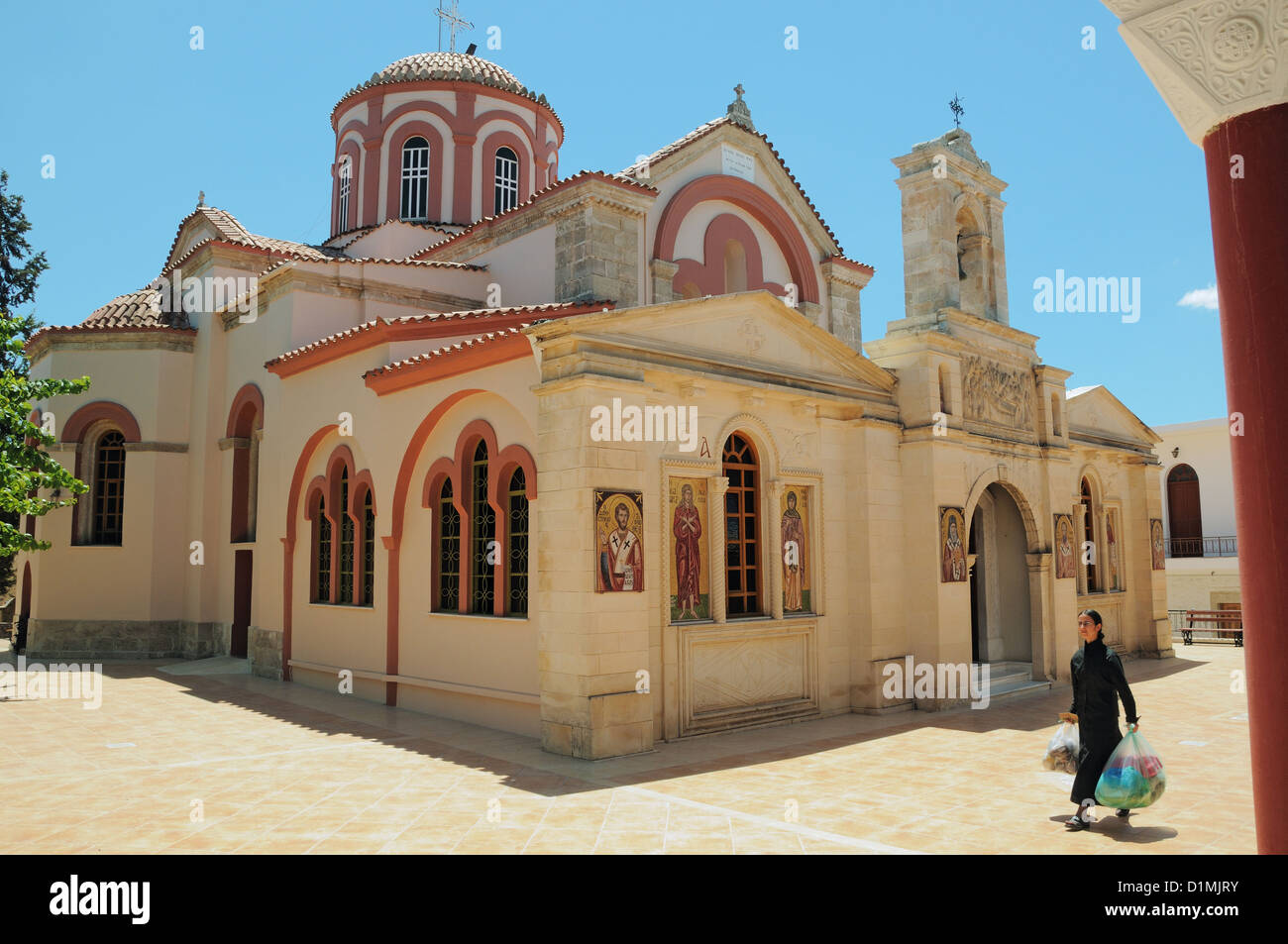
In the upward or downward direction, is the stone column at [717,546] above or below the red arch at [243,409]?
below

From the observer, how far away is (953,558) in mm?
12359

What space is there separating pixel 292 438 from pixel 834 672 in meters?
9.39

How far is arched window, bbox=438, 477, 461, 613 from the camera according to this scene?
1132 centimetres

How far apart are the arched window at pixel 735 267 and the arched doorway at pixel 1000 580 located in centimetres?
604

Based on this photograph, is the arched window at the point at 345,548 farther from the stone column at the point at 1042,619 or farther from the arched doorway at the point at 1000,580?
the stone column at the point at 1042,619

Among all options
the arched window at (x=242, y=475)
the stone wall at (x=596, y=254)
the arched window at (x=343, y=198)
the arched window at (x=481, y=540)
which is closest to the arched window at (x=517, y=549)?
the arched window at (x=481, y=540)

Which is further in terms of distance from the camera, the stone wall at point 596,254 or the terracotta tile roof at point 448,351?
the stone wall at point 596,254

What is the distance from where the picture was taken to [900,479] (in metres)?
12.5

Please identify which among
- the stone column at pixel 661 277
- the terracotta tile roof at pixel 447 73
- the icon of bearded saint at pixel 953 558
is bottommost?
the icon of bearded saint at pixel 953 558

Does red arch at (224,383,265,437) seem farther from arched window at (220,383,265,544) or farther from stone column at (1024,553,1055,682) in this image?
stone column at (1024,553,1055,682)

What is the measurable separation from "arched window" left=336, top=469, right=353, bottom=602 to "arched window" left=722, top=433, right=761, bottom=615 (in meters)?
6.08

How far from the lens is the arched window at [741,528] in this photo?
35.2 feet
